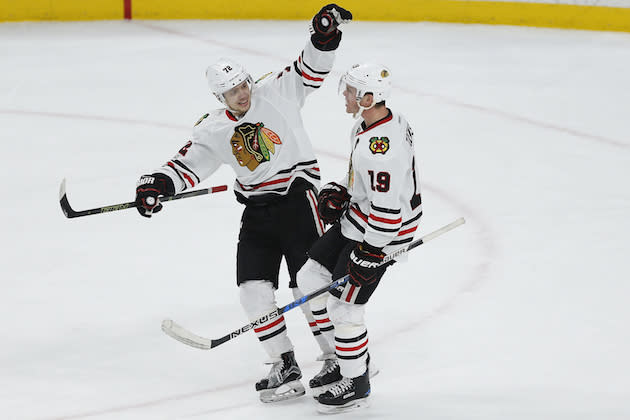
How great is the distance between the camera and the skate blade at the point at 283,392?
11.4 feet

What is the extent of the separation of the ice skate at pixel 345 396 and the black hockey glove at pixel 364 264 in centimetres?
37

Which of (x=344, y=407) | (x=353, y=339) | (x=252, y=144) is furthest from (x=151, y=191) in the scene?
(x=344, y=407)

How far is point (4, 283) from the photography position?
459 centimetres

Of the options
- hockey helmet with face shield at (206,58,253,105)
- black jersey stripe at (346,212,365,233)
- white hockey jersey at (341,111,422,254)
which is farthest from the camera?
hockey helmet with face shield at (206,58,253,105)

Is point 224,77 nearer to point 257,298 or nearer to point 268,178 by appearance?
point 268,178

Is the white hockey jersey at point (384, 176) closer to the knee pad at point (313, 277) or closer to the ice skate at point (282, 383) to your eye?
the knee pad at point (313, 277)

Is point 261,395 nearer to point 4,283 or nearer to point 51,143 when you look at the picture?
point 4,283

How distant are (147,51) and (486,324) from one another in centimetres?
593

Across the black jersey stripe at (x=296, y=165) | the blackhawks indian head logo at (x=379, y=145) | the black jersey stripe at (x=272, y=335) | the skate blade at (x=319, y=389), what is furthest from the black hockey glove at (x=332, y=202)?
the skate blade at (x=319, y=389)

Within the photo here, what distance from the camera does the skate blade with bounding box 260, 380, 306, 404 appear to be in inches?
137

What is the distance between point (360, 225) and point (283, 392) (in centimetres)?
65

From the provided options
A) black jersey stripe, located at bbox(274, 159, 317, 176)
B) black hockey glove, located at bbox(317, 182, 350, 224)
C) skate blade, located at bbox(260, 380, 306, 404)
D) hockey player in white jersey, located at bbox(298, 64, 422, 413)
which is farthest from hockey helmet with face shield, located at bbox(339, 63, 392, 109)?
skate blade, located at bbox(260, 380, 306, 404)

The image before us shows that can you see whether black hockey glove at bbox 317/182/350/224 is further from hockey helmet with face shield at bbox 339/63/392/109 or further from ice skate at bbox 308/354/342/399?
ice skate at bbox 308/354/342/399

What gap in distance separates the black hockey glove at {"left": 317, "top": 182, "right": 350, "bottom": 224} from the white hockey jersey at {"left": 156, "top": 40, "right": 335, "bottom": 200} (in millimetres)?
217
